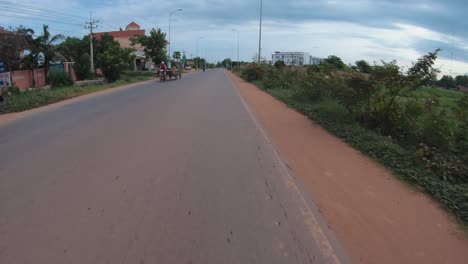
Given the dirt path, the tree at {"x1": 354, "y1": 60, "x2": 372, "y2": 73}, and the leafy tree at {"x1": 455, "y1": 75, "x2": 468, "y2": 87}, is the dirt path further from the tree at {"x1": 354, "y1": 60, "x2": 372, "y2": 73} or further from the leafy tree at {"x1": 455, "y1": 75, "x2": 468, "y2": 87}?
the leafy tree at {"x1": 455, "y1": 75, "x2": 468, "y2": 87}

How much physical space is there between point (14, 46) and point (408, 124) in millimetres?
33413

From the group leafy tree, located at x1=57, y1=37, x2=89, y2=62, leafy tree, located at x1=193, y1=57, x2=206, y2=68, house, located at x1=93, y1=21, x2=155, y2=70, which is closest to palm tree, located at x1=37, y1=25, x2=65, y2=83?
leafy tree, located at x1=57, y1=37, x2=89, y2=62

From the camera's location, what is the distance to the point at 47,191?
507 centimetres

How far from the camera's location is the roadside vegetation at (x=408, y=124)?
6078mm

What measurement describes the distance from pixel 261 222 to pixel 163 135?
517 cm

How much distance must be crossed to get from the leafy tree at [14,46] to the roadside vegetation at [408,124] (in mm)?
28881

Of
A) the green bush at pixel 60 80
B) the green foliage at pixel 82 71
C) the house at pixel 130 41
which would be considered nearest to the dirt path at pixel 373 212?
the green bush at pixel 60 80

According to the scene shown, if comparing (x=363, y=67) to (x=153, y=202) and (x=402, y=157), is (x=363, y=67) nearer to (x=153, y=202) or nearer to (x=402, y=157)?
(x=402, y=157)

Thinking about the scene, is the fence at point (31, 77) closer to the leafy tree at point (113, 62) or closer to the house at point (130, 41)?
the leafy tree at point (113, 62)

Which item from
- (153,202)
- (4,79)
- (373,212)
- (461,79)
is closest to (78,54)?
(4,79)

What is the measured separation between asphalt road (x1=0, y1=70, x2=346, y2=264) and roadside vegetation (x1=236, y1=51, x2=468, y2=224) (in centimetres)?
207

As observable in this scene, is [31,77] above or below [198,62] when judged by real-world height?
below

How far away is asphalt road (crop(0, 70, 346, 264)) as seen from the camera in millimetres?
3561

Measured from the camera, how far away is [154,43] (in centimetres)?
5119
